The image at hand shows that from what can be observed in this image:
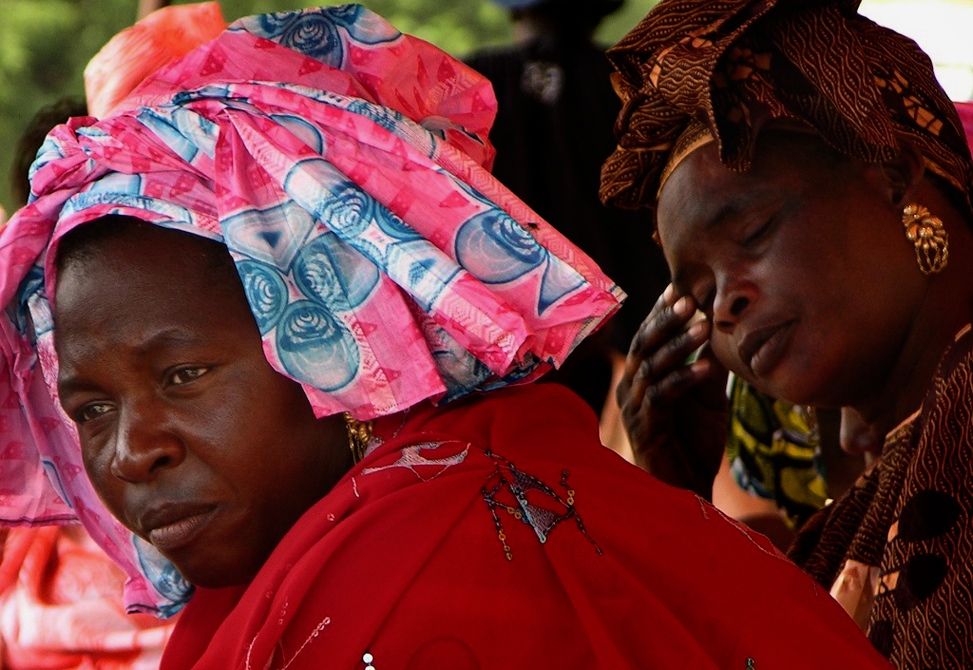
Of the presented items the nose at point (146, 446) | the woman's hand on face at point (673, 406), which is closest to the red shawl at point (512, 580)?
the nose at point (146, 446)

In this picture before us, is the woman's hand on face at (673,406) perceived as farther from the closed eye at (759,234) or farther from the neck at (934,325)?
the neck at (934,325)

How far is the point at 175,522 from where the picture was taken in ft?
6.36

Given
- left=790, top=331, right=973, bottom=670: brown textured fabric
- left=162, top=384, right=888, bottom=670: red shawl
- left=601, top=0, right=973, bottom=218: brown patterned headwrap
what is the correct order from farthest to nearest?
1. left=601, top=0, right=973, bottom=218: brown patterned headwrap
2. left=790, top=331, right=973, bottom=670: brown textured fabric
3. left=162, top=384, right=888, bottom=670: red shawl

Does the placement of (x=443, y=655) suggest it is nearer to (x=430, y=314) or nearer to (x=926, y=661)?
(x=430, y=314)

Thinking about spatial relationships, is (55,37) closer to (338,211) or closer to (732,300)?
(732,300)

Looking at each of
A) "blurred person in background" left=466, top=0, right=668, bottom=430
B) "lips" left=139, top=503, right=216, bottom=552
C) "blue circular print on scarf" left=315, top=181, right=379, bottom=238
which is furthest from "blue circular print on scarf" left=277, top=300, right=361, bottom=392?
"blurred person in background" left=466, top=0, right=668, bottom=430

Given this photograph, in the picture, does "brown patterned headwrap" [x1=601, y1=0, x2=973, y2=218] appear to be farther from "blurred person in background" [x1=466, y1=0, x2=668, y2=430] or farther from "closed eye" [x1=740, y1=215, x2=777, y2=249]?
"blurred person in background" [x1=466, y1=0, x2=668, y2=430]

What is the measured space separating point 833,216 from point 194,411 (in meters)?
1.21

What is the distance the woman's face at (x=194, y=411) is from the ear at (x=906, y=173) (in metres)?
1.13

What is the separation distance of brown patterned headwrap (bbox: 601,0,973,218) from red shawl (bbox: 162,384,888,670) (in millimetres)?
835

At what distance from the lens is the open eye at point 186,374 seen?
191 centimetres

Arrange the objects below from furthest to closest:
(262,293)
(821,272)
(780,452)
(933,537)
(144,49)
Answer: (780,452), (144,49), (821,272), (933,537), (262,293)

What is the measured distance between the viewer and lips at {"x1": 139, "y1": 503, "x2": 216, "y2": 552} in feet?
6.29

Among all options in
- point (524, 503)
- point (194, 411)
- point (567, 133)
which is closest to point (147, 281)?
point (194, 411)
